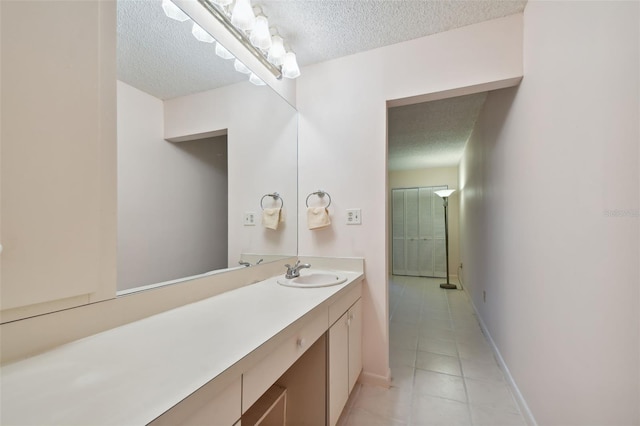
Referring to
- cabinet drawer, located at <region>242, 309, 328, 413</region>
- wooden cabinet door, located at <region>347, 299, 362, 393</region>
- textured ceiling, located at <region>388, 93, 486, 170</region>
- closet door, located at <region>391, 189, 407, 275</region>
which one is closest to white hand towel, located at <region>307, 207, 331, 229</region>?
wooden cabinet door, located at <region>347, 299, 362, 393</region>

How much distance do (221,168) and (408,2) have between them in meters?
1.37

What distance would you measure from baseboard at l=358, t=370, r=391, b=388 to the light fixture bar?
216 centimetres

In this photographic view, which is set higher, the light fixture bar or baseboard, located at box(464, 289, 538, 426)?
the light fixture bar

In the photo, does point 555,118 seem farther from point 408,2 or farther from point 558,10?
point 408,2

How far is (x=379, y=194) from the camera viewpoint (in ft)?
5.73

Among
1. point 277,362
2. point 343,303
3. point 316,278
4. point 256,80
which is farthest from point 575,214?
point 256,80

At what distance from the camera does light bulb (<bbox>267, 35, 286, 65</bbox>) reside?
62.1 inches

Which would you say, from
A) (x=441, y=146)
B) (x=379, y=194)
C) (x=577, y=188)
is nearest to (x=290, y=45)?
(x=379, y=194)

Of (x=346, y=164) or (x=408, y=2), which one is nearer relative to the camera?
(x=408, y=2)

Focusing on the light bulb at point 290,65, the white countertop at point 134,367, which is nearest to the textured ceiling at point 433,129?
the light bulb at point 290,65

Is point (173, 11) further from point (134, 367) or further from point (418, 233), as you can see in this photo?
point (418, 233)

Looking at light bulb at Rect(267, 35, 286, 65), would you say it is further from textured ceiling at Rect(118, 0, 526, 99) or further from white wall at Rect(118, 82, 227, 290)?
white wall at Rect(118, 82, 227, 290)

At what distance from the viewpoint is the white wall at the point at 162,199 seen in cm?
92

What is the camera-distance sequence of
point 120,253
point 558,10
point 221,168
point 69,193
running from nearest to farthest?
1. point 69,193
2. point 120,253
3. point 558,10
4. point 221,168
